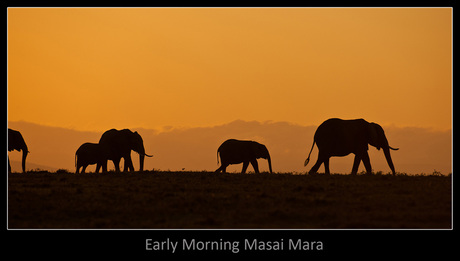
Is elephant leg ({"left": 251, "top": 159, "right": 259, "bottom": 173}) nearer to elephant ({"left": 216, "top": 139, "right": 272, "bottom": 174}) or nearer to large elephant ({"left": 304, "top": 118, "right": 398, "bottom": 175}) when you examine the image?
elephant ({"left": 216, "top": 139, "right": 272, "bottom": 174})

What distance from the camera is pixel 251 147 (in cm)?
4478

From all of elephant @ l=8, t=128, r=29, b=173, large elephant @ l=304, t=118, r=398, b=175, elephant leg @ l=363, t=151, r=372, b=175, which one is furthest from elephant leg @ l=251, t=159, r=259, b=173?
elephant @ l=8, t=128, r=29, b=173

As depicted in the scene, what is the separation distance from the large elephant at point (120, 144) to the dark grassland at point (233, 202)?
10.3 meters

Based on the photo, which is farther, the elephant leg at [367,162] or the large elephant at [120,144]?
the large elephant at [120,144]

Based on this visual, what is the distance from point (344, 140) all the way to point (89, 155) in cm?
1572

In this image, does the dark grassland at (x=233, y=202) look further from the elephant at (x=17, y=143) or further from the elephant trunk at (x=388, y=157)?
the elephant at (x=17, y=143)

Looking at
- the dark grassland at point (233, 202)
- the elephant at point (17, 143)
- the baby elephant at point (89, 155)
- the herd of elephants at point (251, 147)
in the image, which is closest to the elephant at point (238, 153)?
the herd of elephants at point (251, 147)

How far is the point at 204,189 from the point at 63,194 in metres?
4.99

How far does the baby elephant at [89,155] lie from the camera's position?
44.5 metres

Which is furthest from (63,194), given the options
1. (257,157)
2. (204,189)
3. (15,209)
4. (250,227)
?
(257,157)

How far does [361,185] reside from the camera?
93.8 feet

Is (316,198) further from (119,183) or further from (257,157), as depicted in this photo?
(257,157)

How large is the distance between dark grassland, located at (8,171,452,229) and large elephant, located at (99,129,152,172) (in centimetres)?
1035

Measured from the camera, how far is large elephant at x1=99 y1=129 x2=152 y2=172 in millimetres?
42500
